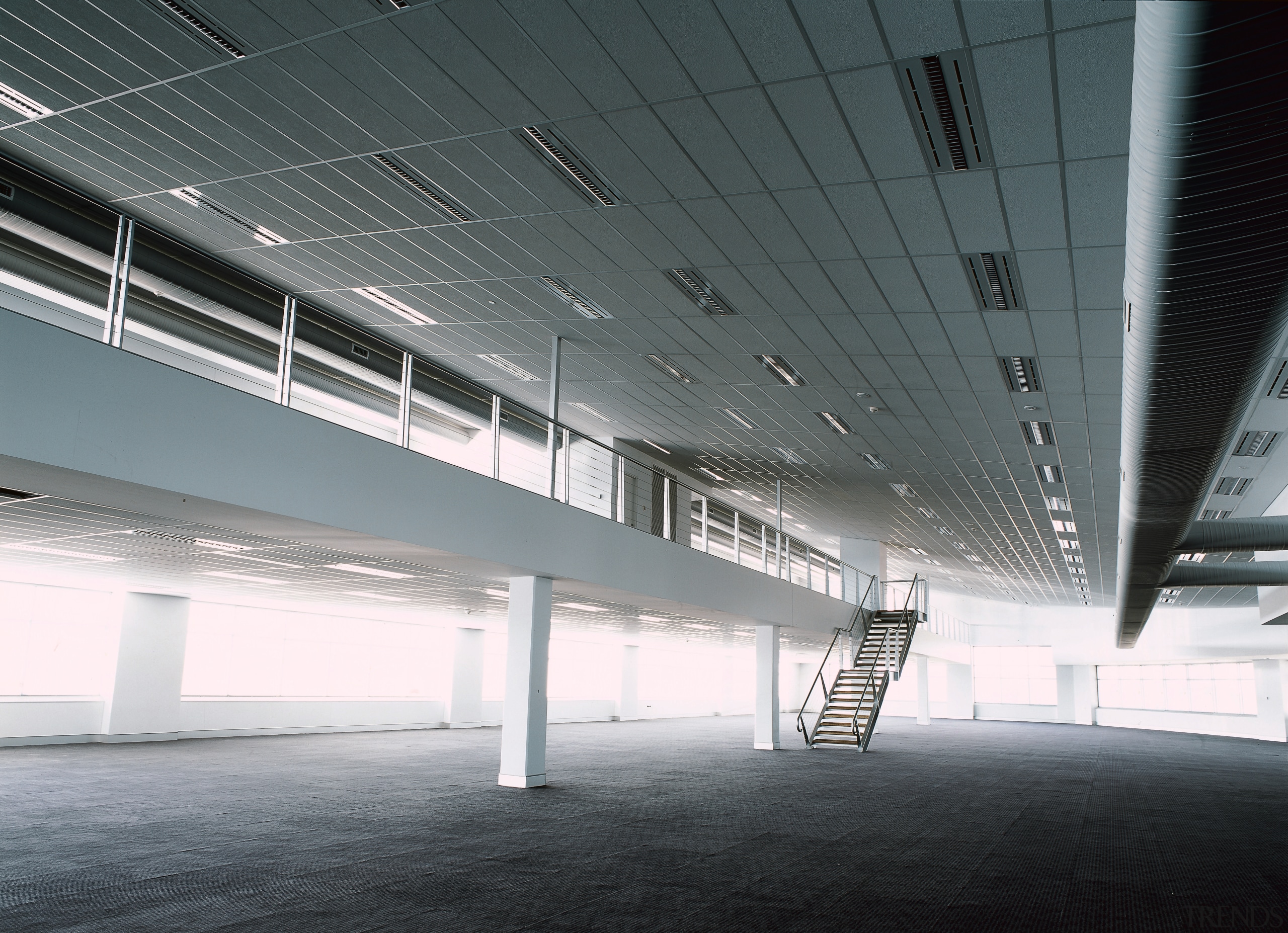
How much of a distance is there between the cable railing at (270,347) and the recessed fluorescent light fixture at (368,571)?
2106 mm

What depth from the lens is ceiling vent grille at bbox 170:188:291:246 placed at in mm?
9022

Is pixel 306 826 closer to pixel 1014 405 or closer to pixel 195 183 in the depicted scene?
pixel 195 183

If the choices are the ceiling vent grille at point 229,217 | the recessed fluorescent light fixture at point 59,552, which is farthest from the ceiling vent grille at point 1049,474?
the recessed fluorescent light fixture at point 59,552

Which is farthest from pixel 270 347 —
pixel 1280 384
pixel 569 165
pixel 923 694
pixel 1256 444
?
pixel 923 694

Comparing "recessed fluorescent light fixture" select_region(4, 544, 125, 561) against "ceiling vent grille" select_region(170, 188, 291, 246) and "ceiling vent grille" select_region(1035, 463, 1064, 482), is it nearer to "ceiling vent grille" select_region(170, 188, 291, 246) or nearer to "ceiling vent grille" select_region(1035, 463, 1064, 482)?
"ceiling vent grille" select_region(170, 188, 291, 246)

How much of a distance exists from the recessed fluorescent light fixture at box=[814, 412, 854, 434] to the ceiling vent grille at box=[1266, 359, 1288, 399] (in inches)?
227

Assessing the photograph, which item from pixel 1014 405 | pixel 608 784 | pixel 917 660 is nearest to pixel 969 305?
pixel 1014 405

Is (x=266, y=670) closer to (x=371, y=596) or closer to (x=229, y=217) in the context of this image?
(x=371, y=596)

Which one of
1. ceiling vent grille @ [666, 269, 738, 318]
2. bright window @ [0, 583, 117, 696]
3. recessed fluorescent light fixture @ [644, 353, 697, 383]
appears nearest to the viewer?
ceiling vent grille @ [666, 269, 738, 318]

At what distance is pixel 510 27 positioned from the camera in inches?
233

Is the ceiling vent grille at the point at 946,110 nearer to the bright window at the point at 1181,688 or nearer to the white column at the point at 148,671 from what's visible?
the white column at the point at 148,671

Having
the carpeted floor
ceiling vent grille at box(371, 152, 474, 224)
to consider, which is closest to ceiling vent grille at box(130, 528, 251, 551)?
the carpeted floor

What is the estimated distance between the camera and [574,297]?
10.7 meters

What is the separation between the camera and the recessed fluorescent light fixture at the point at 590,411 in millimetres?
15695
